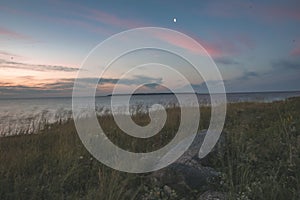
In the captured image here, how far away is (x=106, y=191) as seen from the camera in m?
3.99

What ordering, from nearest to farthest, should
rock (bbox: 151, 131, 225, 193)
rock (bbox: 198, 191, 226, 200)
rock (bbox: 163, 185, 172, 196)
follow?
rock (bbox: 198, 191, 226, 200) < rock (bbox: 163, 185, 172, 196) < rock (bbox: 151, 131, 225, 193)

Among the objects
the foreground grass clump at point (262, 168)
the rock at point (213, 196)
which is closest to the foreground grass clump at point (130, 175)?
the foreground grass clump at point (262, 168)

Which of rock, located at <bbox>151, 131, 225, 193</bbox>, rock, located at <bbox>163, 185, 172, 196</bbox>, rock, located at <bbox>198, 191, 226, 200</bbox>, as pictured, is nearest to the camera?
rock, located at <bbox>198, 191, 226, 200</bbox>

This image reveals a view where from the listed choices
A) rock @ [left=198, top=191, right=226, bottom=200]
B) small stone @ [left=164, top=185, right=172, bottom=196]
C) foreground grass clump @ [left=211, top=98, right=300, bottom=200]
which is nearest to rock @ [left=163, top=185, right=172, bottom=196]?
small stone @ [left=164, top=185, right=172, bottom=196]

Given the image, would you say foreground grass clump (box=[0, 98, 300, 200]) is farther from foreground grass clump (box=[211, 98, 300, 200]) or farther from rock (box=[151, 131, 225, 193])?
rock (box=[151, 131, 225, 193])

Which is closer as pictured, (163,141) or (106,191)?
(106,191)

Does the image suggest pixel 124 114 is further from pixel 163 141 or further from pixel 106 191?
pixel 106 191

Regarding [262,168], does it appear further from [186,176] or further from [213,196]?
[213,196]

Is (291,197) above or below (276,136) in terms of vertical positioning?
below

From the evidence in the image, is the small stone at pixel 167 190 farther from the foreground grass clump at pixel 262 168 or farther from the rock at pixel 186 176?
the foreground grass clump at pixel 262 168

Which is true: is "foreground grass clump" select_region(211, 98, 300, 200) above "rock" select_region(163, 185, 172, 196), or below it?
above

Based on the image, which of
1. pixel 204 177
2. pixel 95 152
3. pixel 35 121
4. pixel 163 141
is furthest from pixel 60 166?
pixel 35 121

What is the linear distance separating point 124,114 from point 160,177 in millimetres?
8638

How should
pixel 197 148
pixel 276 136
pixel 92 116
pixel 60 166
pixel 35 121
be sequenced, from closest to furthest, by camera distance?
1. pixel 60 166
2. pixel 197 148
3. pixel 276 136
4. pixel 35 121
5. pixel 92 116
